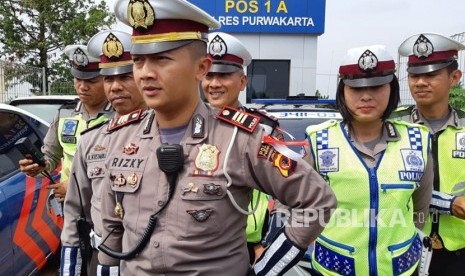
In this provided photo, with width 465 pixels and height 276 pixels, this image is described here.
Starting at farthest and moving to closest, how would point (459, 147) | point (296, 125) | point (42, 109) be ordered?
point (42, 109), point (296, 125), point (459, 147)

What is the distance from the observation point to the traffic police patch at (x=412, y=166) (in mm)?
1877

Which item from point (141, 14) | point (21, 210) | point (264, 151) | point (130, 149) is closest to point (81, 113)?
Result: point (21, 210)

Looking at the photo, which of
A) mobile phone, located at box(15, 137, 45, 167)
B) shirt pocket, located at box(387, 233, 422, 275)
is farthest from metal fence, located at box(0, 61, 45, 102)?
shirt pocket, located at box(387, 233, 422, 275)

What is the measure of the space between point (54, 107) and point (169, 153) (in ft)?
14.8

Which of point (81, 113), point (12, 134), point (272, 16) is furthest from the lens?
point (272, 16)

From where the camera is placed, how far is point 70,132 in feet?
9.30

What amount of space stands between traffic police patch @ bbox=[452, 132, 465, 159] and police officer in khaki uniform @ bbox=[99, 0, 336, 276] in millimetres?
1122

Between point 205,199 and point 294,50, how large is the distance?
12547mm

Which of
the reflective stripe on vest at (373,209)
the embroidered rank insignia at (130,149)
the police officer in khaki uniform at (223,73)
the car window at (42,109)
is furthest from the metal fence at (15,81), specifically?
the reflective stripe on vest at (373,209)

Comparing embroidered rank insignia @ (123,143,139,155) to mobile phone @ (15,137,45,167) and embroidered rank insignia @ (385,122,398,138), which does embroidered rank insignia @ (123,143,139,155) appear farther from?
mobile phone @ (15,137,45,167)

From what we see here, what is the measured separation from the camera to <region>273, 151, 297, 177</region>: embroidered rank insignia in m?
1.41

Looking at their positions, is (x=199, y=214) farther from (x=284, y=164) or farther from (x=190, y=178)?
(x=284, y=164)

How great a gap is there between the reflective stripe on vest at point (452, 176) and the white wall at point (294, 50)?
36.8ft

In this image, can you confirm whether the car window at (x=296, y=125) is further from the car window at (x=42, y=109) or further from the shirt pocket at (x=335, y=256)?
the car window at (x=42, y=109)
